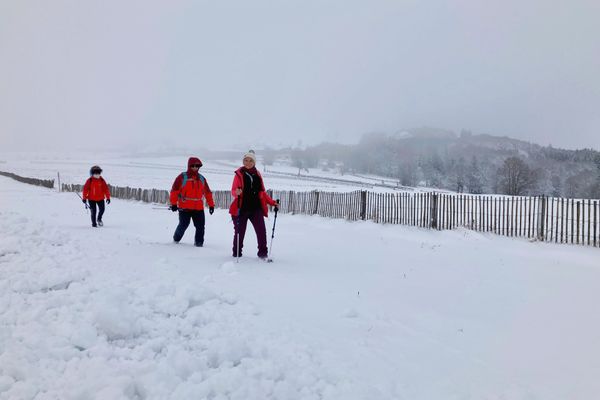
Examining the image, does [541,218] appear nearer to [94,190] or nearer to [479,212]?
[479,212]

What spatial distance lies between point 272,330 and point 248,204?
13.1ft

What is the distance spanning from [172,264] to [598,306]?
6.29m

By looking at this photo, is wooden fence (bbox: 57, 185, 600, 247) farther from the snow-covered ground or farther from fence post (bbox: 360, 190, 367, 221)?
the snow-covered ground

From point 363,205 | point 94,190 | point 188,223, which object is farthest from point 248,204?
point 363,205

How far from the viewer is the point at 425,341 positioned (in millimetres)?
3904

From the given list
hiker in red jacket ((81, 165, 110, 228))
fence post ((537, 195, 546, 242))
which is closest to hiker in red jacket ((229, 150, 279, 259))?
hiker in red jacket ((81, 165, 110, 228))

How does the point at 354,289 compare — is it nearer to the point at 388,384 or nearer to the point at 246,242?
the point at 388,384

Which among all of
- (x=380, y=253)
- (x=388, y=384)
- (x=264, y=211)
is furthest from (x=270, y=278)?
(x=380, y=253)

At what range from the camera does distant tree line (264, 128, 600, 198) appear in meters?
62.7

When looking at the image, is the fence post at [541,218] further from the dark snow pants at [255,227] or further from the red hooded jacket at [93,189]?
the red hooded jacket at [93,189]

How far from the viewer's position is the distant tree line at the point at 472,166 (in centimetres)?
6272

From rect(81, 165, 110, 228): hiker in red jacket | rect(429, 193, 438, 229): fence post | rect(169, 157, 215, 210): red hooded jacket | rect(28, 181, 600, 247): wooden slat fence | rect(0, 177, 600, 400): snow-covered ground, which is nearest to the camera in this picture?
rect(0, 177, 600, 400): snow-covered ground

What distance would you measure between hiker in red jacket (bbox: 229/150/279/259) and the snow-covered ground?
44 cm

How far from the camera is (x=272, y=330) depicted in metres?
3.53
